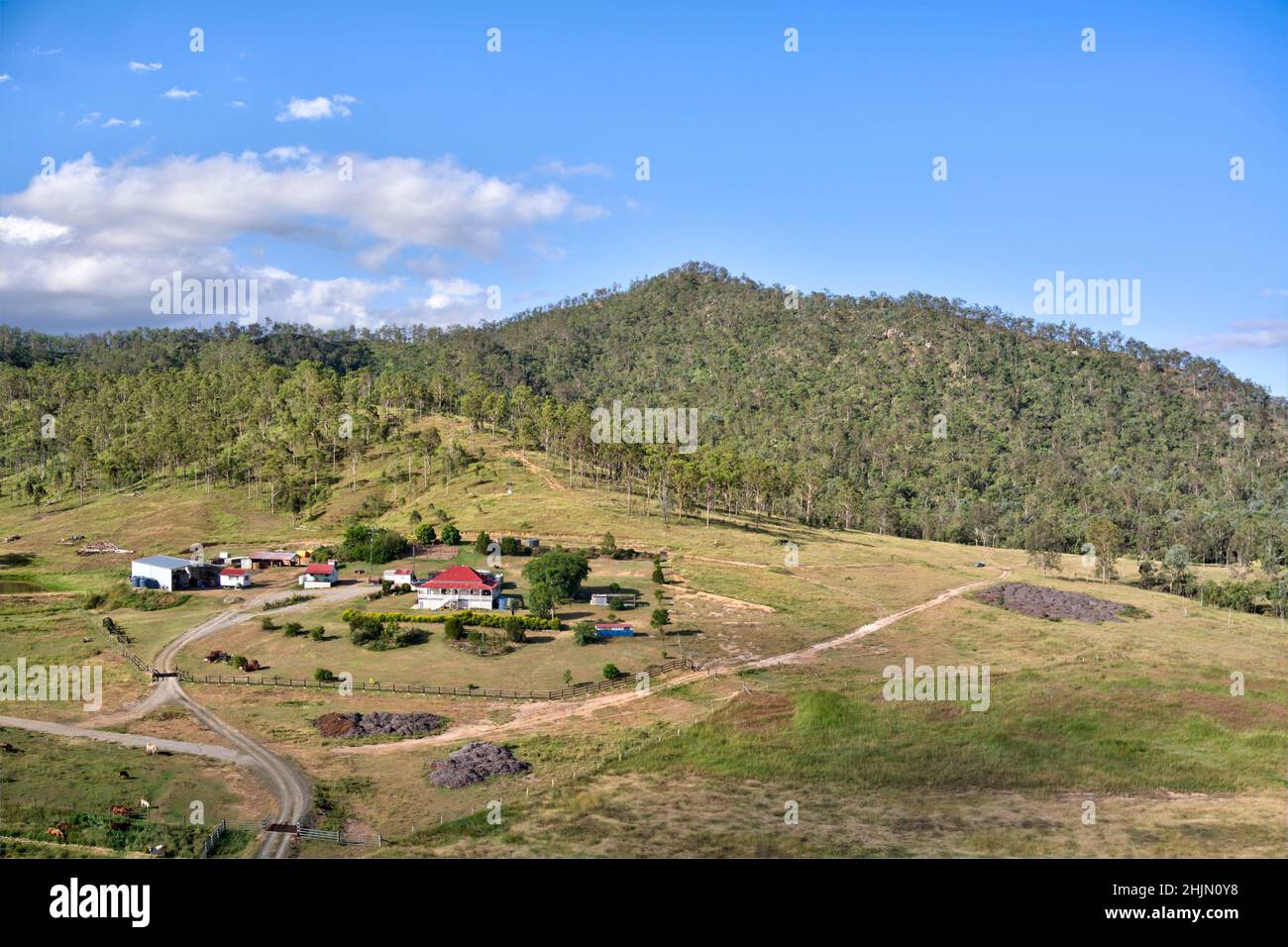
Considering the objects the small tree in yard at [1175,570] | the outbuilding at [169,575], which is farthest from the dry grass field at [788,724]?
the outbuilding at [169,575]

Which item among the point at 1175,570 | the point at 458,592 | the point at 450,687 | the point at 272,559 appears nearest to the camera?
the point at 450,687

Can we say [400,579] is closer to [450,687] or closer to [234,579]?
[234,579]

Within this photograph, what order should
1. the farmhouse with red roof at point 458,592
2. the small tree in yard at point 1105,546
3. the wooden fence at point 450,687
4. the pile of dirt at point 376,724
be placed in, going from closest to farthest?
the pile of dirt at point 376,724
the wooden fence at point 450,687
the farmhouse with red roof at point 458,592
the small tree in yard at point 1105,546

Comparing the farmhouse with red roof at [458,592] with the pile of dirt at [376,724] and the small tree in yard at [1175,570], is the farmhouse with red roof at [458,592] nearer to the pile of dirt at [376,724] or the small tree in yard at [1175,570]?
the pile of dirt at [376,724]

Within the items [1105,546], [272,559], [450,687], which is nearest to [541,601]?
[450,687]
